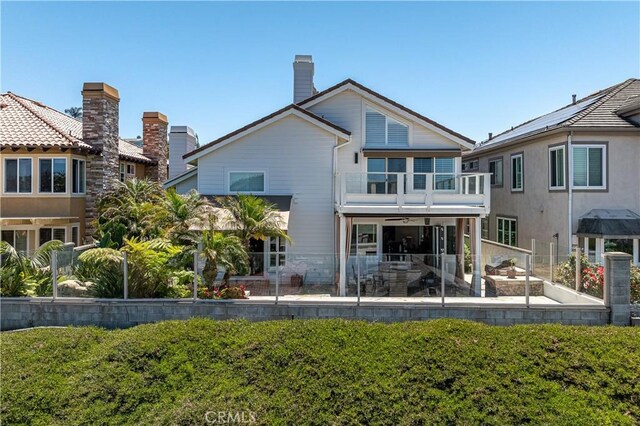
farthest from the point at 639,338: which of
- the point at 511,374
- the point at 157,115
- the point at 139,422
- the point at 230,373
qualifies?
the point at 157,115

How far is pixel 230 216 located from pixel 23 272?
689cm

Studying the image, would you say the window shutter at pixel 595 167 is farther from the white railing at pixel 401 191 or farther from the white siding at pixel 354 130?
the white siding at pixel 354 130

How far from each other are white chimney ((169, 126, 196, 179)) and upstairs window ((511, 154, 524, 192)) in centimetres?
1925

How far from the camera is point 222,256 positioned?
519 inches

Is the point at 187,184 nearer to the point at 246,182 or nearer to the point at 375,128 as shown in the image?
the point at 246,182

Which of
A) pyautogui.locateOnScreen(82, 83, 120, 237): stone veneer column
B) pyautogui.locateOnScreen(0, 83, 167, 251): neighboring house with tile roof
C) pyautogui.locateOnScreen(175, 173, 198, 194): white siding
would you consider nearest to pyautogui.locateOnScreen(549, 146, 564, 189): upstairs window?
pyautogui.locateOnScreen(175, 173, 198, 194): white siding

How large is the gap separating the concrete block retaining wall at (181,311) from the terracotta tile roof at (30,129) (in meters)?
10.5

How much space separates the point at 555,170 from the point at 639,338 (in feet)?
38.0

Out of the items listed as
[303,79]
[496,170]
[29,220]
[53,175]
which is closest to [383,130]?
[303,79]

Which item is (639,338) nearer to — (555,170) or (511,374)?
(511,374)

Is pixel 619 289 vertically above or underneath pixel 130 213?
underneath

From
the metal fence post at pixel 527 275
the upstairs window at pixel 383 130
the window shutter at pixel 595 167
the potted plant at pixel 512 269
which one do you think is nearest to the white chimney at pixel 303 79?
the upstairs window at pixel 383 130

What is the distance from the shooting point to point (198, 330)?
422 inches
